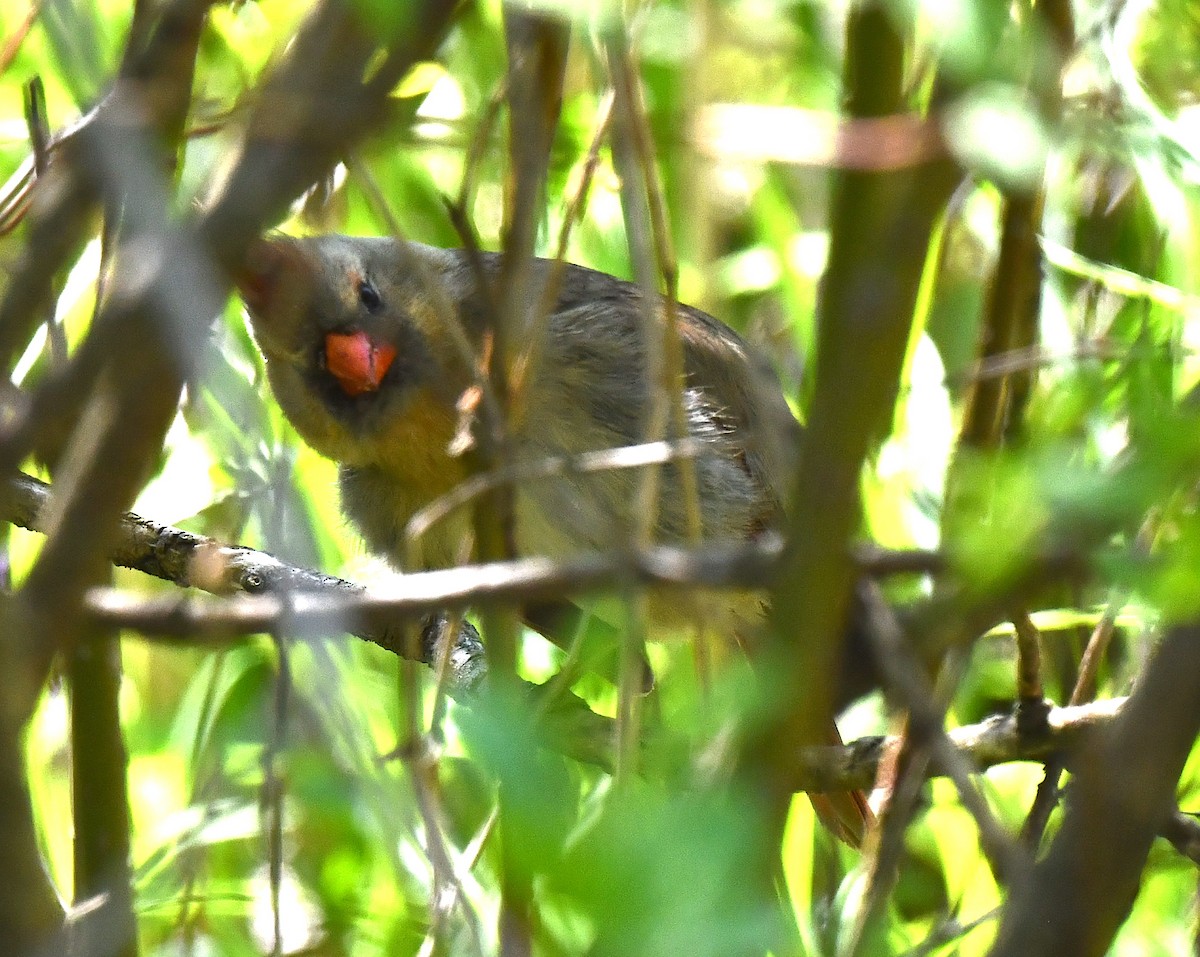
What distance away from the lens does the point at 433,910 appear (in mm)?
1325

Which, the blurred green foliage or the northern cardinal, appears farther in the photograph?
the northern cardinal

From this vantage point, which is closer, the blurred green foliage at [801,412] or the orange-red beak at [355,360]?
the blurred green foliage at [801,412]

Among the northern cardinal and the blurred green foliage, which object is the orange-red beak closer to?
the northern cardinal

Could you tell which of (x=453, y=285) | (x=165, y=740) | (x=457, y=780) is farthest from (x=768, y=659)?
(x=165, y=740)

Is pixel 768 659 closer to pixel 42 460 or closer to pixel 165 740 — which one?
pixel 42 460

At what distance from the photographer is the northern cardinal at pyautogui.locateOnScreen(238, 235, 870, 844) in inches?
111

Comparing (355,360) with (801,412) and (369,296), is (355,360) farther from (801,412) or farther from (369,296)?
(801,412)

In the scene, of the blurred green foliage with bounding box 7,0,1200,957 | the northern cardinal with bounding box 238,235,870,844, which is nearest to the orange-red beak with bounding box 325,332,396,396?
the northern cardinal with bounding box 238,235,870,844

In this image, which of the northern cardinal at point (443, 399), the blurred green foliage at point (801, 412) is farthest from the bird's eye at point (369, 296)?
the blurred green foliage at point (801, 412)

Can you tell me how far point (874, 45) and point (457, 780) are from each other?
0.90 m

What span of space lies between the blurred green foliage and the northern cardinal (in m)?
0.10

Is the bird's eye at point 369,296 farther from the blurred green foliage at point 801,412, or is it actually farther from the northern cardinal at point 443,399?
the blurred green foliage at point 801,412

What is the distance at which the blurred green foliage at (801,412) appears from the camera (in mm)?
1049

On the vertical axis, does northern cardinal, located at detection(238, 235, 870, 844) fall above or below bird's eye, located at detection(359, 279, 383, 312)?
below
